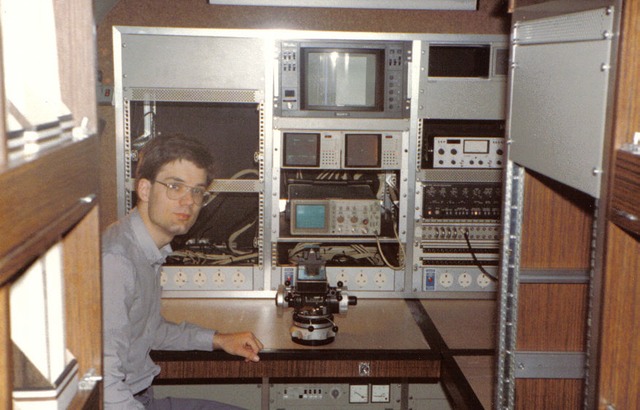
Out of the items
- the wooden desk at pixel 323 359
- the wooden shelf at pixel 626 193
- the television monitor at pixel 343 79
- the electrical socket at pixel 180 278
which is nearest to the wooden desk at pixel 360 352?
the wooden desk at pixel 323 359

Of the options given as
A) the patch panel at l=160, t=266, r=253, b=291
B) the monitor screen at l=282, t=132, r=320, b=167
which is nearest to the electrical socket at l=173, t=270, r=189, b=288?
the patch panel at l=160, t=266, r=253, b=291

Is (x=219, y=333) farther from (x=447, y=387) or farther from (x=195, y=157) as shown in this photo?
(x=447, y=387)

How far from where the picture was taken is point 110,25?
3.02 metres

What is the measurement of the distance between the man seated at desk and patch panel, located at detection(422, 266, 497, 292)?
88cm

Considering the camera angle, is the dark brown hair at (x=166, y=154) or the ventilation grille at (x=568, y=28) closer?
the ventilation grille at (x=568, y=28)

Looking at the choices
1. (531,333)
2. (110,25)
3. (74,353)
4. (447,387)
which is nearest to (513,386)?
(531,333)

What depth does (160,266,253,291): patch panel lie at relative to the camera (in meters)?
2.71

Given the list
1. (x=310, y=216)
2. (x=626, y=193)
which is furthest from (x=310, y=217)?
(x=626, y=193)

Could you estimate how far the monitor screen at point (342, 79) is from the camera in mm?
2615

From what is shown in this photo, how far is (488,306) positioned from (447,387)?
66cm

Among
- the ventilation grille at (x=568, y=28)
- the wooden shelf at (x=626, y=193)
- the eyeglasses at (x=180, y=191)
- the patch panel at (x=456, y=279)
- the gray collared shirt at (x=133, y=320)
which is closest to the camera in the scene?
the wooden shelf at (x=626, y=193)

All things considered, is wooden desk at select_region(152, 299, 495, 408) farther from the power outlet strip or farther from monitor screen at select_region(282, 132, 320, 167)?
monitor screen at select_region(282, 132, 320, 167)

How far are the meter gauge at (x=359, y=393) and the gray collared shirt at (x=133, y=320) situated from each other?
83 cm

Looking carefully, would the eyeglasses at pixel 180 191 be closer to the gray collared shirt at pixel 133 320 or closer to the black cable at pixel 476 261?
the gray collared shirt at pixel 133 320
